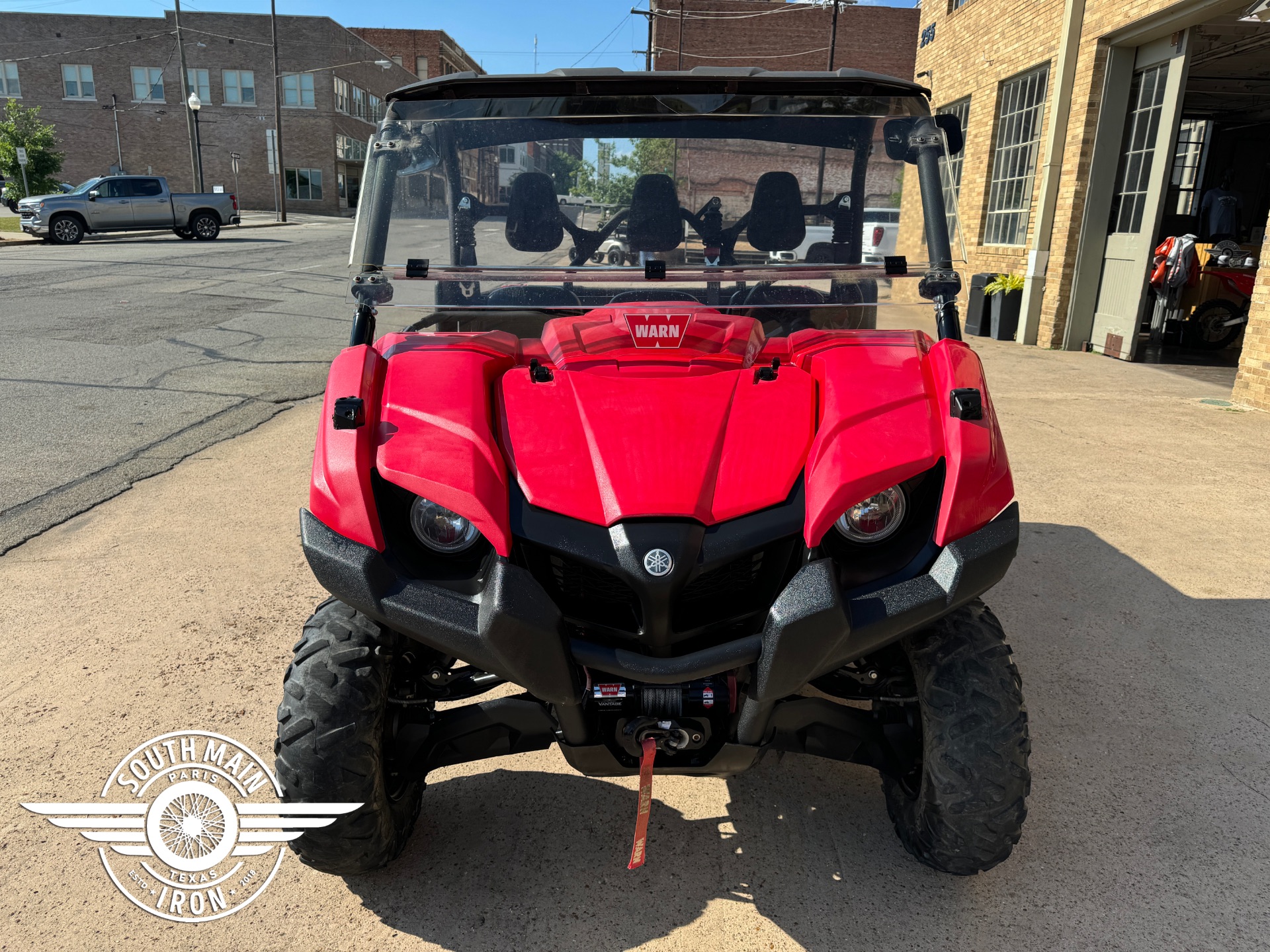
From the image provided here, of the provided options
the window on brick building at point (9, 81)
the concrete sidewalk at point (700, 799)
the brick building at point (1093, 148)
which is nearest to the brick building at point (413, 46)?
the window on brick building at point (9, 81)

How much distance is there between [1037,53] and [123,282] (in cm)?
1418

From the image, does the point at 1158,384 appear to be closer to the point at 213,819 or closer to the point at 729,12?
the point at 213,819

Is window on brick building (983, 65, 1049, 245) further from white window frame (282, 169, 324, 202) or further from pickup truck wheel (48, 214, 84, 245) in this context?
white window frame (282, 169, 324, 202)

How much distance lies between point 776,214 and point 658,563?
167cm

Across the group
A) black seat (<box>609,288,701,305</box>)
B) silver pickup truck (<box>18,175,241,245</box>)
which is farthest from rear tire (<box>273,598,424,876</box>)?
silver pickup truck (<box>18,175,241,245</box>)

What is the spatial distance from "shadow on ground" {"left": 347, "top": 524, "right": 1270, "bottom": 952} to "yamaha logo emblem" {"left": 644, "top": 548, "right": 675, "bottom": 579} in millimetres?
986

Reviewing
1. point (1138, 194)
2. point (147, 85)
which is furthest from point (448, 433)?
point (147, 85)

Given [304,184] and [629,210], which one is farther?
[304,184]

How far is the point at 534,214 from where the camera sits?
309 centimetres

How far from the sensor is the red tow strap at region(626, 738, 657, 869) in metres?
2.10

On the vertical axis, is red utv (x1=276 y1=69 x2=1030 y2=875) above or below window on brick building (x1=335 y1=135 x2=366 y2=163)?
below

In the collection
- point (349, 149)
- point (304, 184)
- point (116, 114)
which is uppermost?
point (116, 114)

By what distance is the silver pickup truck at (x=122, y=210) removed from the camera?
24.1m

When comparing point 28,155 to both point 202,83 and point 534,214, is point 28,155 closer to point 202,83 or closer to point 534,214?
point 202,83
